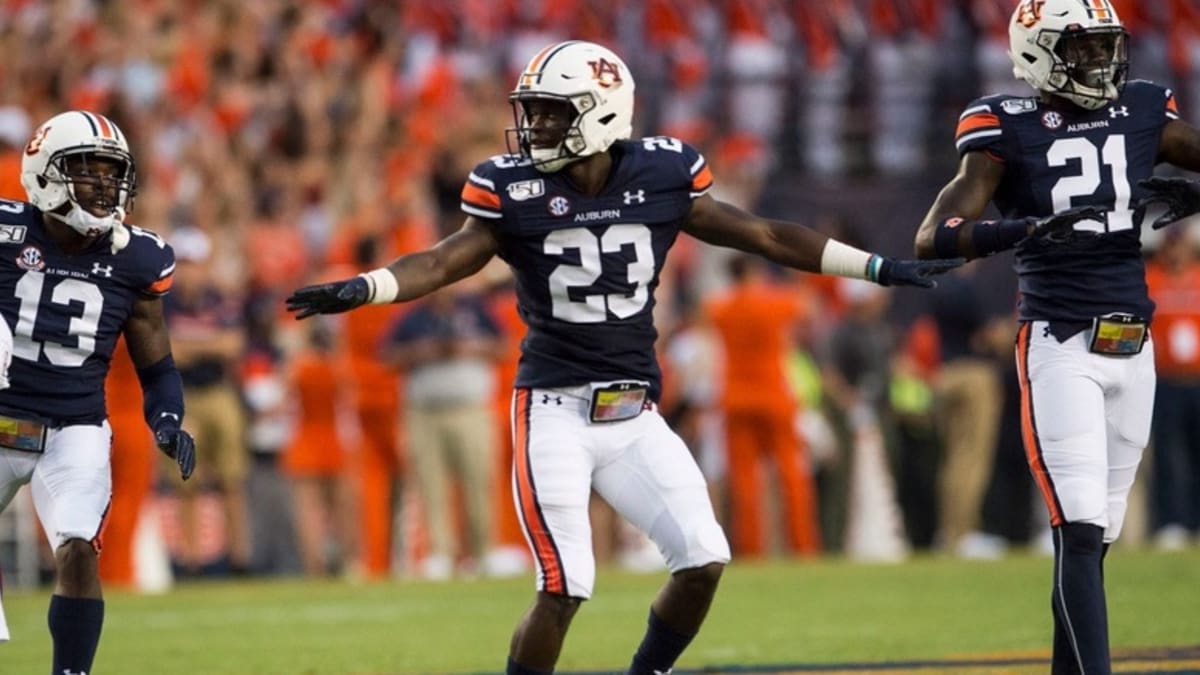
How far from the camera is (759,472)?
46.7 ft

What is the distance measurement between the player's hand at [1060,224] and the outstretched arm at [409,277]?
5.41ft

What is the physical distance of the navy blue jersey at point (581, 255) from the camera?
648 cm

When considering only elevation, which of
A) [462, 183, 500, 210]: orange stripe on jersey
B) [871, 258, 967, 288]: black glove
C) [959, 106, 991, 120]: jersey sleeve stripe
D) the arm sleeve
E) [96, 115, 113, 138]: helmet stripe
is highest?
[96, 115, 113, 138]: helmet stripe

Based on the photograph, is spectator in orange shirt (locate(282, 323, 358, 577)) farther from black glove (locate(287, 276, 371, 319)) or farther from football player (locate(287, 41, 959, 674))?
black glove (locate(287, 276, 371, 319))

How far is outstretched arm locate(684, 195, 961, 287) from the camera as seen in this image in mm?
6680

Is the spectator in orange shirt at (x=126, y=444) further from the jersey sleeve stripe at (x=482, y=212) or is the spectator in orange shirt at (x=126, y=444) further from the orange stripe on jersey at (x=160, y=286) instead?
the jersey sleeve stripe at (x=482, y=212)

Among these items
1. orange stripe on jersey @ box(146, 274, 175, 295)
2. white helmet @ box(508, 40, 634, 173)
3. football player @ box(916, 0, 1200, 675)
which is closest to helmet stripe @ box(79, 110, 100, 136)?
orange stripe on jersey @ box(146, 274, 175, 295)

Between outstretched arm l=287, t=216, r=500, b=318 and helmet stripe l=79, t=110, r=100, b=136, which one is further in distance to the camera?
helmet stripe l=79, t=110, r=100, b=136

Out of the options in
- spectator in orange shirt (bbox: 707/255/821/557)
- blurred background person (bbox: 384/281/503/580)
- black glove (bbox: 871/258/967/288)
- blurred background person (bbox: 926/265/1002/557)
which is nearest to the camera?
black glove (bbox: 871/258/967/288)

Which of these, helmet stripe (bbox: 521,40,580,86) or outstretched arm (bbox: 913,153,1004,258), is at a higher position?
helmet stripe (bbox: 521,40,580,86)

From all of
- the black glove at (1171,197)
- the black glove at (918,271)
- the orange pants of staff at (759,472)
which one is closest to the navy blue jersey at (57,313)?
the black glove at (918,271)

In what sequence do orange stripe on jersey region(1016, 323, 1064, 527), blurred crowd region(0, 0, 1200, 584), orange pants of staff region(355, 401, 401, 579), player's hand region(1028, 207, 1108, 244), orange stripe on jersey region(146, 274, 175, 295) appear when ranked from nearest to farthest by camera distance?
player's hand region(1028, 207, 1108, 244), orange stripe on jersey region(1016, 323, 1064, 527), orange stripe on jersey region(146, 274, 175, 295), blurred crowd region(0, 0, 1200, 584), orange pants of staff region(355, 401, 401, 579)

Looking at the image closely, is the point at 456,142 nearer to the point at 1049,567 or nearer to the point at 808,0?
the point at 808,0

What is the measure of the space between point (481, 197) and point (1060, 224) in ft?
5.74
